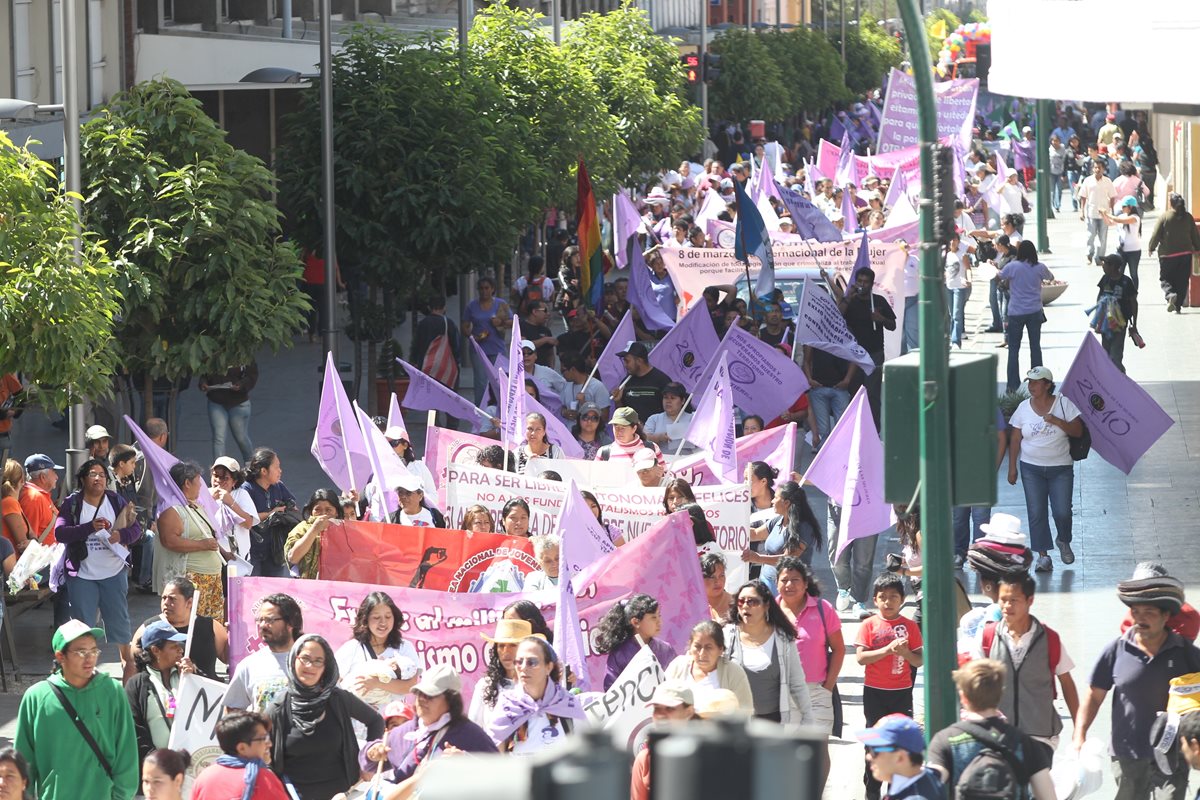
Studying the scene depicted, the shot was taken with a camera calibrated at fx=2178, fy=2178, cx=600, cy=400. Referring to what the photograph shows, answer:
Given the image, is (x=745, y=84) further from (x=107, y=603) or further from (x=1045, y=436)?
(x=107, y=603)

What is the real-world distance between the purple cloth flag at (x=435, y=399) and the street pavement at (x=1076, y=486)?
2049 millimetres

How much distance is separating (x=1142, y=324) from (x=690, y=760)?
25.9m

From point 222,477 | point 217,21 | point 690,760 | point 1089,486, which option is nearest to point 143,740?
point 222,477

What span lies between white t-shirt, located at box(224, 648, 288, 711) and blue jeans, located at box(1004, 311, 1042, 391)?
1554 centimetres

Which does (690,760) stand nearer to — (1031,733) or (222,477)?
(1031,733)

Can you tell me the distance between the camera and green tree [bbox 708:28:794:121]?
181 ft

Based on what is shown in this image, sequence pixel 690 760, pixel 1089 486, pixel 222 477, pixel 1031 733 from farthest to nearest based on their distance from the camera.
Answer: pixel 1089 486 < pixel 222 477 < pixel 1031 733 < pixel 690 760

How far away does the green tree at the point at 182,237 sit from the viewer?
644 inches

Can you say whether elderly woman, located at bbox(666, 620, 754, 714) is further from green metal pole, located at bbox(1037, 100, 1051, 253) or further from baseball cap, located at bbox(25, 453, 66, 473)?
green metal pole, located at bbox(1037, 100, 1051, 253)

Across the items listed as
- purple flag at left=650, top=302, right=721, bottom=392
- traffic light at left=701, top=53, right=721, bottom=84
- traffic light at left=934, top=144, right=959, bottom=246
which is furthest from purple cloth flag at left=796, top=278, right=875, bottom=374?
traffic light at left=701, top=53, right=721, bottom=84

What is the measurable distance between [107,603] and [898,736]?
6608 mm

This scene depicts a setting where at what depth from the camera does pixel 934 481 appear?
359 inches

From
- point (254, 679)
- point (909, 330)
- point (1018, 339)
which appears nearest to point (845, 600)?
point (254, 679)

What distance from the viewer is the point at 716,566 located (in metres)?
11.0
